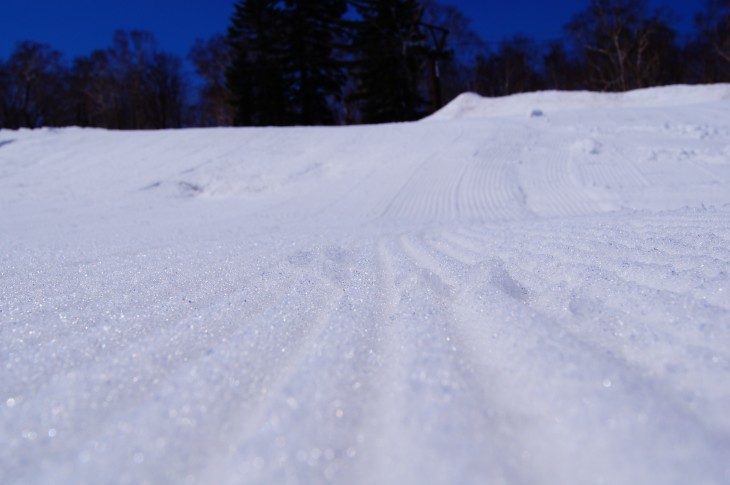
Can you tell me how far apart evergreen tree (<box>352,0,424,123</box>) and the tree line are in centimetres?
6

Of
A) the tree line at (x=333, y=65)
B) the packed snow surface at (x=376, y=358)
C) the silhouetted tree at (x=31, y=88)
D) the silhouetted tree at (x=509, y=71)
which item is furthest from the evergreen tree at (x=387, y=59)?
the packed snow surface at (x=376, y=358)

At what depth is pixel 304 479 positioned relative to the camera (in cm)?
62

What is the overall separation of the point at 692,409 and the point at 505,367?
0.29 metres

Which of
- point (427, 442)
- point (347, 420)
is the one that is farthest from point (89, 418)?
point (427, 442)

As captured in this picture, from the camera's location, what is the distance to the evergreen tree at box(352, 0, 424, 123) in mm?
25625

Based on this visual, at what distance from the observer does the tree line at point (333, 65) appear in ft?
81.0

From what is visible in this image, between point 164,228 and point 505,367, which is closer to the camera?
point 505,367

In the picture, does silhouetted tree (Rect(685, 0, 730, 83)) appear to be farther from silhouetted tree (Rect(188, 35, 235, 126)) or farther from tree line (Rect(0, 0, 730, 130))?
silhouetted tree (Rect(188, 35, 235, 126))

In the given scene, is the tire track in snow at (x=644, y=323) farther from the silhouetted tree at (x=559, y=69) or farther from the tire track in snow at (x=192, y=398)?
the silhouetted tree at (x=559, y=69)

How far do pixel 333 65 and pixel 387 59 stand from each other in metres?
3.23

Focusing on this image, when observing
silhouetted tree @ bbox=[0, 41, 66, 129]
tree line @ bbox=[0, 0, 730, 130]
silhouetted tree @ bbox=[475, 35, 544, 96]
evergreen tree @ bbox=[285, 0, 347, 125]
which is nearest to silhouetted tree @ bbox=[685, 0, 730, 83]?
tree line @ bbox=[0, 0, 730, 130]

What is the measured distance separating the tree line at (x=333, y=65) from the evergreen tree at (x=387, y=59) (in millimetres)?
58

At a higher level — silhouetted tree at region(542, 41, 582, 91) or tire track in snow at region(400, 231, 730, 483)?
silhouetted tree at region(542, 41, 582, 91)

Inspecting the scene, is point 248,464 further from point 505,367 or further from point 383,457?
point 505,367
